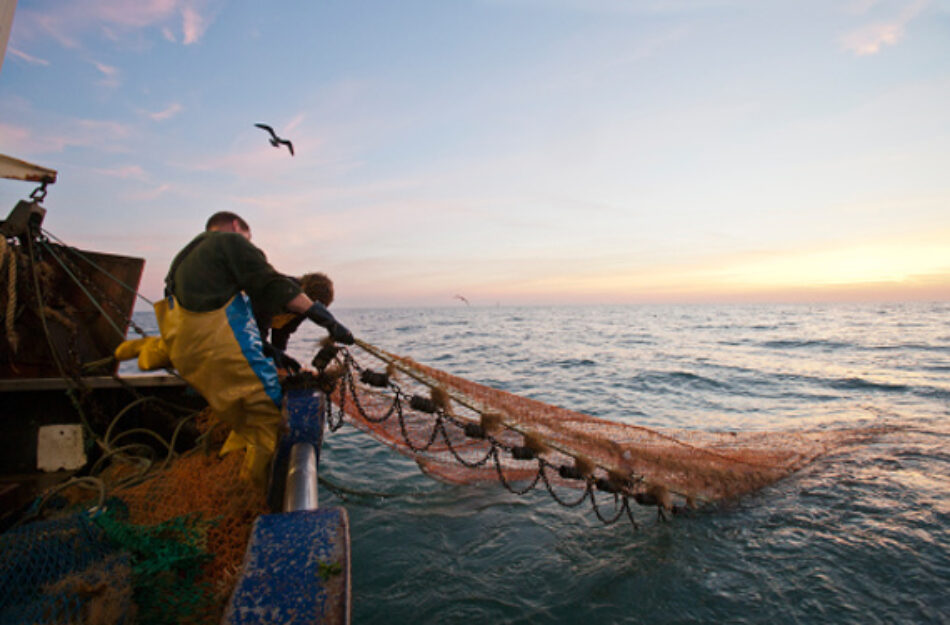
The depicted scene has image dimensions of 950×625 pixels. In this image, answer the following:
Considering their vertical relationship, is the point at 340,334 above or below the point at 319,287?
below

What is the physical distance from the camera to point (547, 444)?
4.25 metres

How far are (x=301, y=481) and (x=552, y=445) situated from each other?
2.89 meters

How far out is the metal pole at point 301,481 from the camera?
1840mm

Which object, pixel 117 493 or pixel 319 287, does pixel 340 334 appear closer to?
pixel 319 287

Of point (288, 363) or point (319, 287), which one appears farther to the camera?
point (319, 287)

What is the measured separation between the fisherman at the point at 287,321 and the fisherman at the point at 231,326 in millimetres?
548

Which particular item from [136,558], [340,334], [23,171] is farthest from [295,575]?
[23,171]

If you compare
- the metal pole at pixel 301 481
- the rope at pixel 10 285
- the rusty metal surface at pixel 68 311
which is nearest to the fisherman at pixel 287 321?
the metal pole at pixel 301 481

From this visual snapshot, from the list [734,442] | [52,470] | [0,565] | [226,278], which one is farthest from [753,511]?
[52,470]

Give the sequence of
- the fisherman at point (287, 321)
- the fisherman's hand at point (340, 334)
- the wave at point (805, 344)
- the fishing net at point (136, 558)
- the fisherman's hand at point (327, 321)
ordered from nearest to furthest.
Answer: the fishing net at point (136, 558)
the fisherman's hand at point (327, 321)
the fisherman's hand at point (340, 334)
the fisherman at point (287, 321)
the wave at point (805, 344)

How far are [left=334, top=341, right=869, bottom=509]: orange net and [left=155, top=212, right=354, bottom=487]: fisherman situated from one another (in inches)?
39.0

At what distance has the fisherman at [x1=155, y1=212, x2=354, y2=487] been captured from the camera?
2.48 m

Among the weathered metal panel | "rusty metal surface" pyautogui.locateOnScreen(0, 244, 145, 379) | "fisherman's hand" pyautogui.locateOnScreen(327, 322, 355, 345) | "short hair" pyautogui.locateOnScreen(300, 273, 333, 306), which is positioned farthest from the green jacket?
Answer: "rusty metal surface" pyautogui.locateOnScreen(0, 244, 145, 379)

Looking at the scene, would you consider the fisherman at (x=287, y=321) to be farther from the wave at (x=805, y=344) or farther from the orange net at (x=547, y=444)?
the wave at (x=805, y=344)
